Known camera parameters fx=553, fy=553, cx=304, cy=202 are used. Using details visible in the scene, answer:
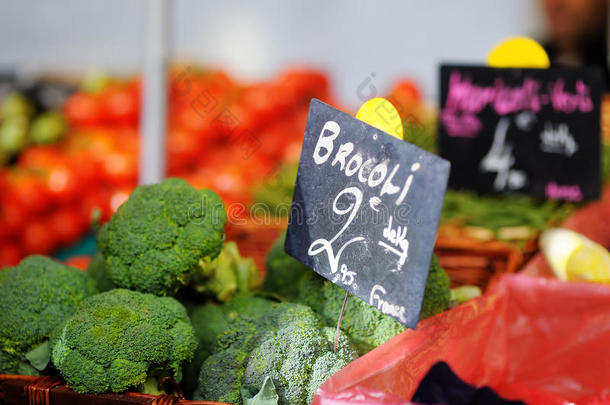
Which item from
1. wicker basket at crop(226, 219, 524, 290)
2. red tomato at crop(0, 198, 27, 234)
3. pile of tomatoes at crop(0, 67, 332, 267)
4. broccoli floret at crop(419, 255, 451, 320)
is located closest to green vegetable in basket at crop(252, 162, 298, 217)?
pile of tomatoes at crop(0, 67, 332, 267)

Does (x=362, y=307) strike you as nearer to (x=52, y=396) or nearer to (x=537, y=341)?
(x=537, y=341)

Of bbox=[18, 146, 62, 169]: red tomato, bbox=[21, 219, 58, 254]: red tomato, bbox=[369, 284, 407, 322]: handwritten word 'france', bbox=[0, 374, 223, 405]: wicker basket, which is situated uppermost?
bbox=[369, 284, 407, 322]: handwritten word 'france'

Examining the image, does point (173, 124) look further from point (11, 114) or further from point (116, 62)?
point (116, 62)

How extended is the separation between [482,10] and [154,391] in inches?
152

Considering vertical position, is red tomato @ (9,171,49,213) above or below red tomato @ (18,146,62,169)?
below

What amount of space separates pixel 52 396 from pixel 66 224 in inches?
70.4

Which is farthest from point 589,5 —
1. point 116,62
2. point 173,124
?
point 116,62

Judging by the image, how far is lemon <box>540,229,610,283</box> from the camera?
1.14m

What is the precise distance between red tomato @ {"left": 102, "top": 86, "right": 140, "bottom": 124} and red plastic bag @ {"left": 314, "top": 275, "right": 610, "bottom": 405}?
2170 millimetres

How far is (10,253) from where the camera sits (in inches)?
92.0

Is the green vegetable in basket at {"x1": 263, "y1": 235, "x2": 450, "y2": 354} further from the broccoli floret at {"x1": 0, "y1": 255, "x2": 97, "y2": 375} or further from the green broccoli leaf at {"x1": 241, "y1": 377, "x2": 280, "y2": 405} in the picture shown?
the broccoli floret at {"x1": 0, "y1": 255, "x2": 97, "y2": 375}

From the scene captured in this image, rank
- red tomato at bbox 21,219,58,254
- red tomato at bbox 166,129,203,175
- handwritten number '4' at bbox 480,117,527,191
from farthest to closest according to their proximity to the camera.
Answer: red tomato at bbox 166,129,203,175
red tomato at bbox 21,219,58,254
handwritten number '4' at bbox 480,117,527,191

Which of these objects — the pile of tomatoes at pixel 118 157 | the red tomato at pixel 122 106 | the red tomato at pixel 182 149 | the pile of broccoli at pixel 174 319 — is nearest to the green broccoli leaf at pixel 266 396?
the pile of broccoli at pixel 174 319

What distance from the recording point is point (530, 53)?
150 cm
